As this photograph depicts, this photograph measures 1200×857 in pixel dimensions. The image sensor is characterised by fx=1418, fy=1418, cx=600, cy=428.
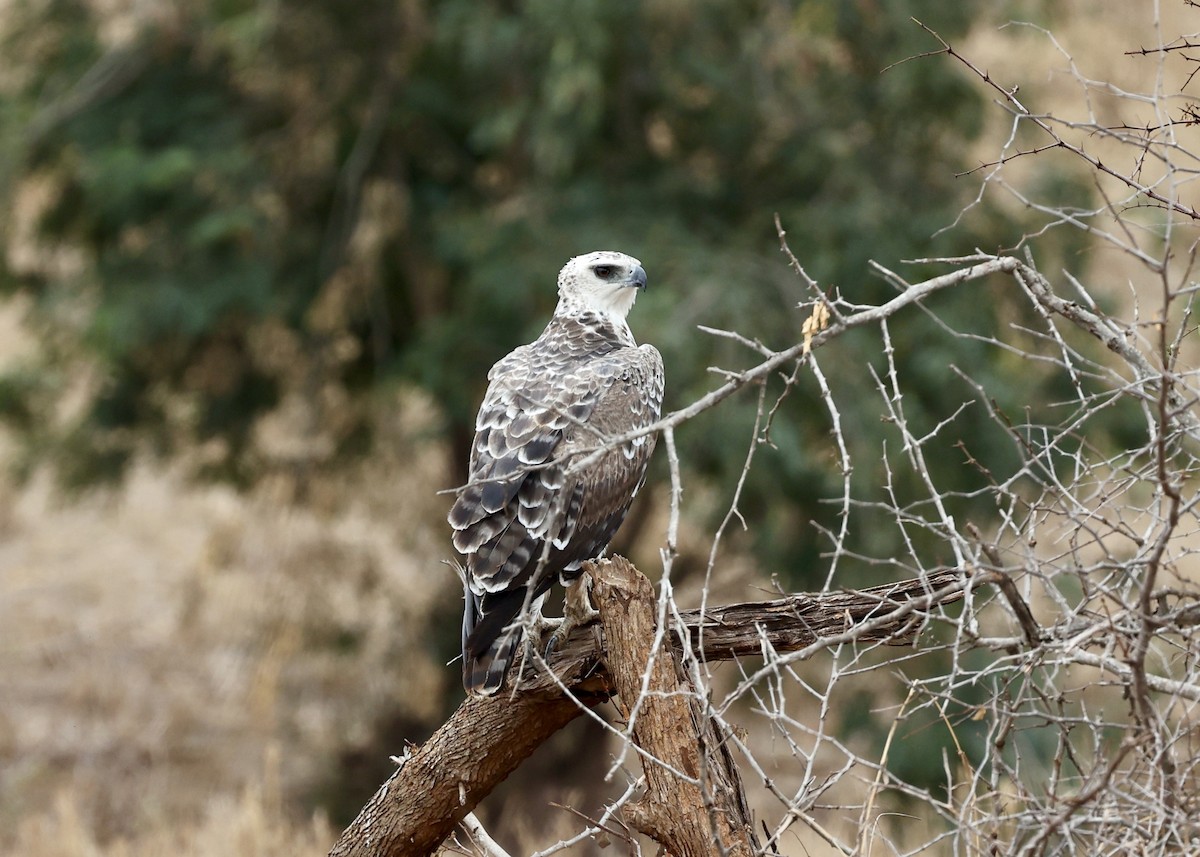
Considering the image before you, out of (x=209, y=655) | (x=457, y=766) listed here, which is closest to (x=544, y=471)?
(x=457, y=766)

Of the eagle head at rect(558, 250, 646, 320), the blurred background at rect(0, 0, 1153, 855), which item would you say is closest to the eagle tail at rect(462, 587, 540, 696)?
the eagle head at rect(558, 250, 646, 320)

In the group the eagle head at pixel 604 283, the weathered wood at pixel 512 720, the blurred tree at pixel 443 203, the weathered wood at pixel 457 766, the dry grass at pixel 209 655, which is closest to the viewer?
the weathered wood at pixel 512 720

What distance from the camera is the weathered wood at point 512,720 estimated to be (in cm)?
370

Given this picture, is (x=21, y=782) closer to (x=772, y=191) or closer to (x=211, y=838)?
Result: (x=211, y=838)

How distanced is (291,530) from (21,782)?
3.24 meters

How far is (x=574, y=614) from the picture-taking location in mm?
3977

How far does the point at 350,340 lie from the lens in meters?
9.96

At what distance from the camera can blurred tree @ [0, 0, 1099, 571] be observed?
7816mm

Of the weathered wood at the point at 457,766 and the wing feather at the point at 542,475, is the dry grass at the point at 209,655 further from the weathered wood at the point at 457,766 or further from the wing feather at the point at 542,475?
the wing feather at the point at 542,475

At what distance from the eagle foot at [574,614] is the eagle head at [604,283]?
155 centimetres

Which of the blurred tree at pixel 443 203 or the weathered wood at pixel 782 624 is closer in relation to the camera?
the weathered wood at pixel 782 624

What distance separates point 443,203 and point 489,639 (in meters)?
5.63

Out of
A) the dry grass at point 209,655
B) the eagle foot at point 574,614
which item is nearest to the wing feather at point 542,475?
the eagle foot at point 574,614

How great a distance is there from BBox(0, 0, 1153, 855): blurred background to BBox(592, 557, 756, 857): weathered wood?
11.3 feet
